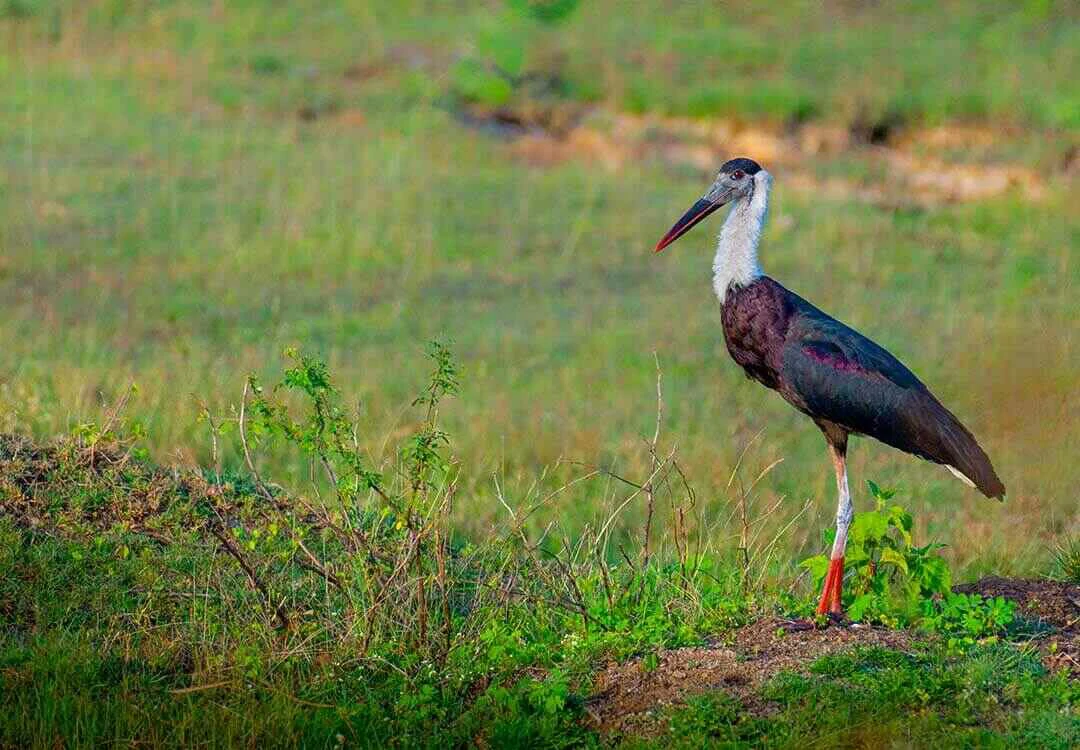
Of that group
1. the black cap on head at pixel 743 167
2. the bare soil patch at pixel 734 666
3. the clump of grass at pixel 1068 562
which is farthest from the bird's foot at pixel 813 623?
the black cap on head at pixel 743 167

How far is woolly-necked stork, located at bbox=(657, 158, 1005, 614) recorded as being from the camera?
5.77 meters

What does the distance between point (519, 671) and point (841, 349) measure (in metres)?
1.60

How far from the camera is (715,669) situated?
16.5 feet

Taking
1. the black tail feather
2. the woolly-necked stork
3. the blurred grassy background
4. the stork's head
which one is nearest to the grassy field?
the blurred grassy background

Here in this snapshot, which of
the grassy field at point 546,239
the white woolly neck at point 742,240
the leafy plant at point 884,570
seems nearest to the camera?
the leafy plant at point 884,570

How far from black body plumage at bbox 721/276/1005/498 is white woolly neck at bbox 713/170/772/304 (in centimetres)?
14

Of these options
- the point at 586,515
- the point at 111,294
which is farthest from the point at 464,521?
the point at 111,294

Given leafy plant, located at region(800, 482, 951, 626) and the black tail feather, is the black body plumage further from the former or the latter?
leafy plant, located at region(800, 482, 951, 626)

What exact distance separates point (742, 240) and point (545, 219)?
291 inches

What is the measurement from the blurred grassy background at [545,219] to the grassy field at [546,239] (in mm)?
38

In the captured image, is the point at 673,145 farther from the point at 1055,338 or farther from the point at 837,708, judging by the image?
the point at 837,708

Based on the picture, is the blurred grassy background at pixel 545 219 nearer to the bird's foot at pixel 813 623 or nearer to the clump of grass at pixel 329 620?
the clump of grass at pixel 329 620

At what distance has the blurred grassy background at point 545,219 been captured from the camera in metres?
8.66

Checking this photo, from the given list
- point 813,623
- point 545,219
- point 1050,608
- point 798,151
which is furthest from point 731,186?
point 798,151
